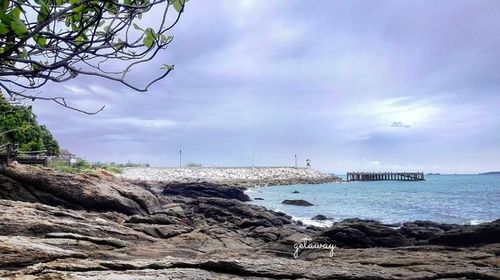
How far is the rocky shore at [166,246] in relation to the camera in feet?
22.1

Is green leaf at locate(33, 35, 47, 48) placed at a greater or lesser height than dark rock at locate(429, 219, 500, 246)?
greater

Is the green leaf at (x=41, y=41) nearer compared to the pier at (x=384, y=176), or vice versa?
the green leaf at (x=41, y=41)

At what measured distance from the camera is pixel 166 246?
985 centimetres

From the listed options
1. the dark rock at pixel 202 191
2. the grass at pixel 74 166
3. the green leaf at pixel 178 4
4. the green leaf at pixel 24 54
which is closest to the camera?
the green leaf at pixel 24 54

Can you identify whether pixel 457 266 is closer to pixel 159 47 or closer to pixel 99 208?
pixel 159 47

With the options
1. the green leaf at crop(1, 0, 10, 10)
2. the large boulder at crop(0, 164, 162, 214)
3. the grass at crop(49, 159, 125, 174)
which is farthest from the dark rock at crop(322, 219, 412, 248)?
the grass at crop(49, 159, 125, 174)

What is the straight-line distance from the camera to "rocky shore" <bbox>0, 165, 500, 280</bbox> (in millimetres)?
6750

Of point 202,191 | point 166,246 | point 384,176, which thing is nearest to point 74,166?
point 202,191

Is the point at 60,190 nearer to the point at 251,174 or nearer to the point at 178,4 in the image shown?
the point at 178,4

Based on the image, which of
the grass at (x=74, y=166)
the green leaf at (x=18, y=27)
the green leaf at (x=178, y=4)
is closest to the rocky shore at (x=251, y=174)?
the grass at (x=74, y=166)

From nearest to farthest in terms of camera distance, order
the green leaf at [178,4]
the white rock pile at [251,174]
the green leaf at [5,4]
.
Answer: the green leaf at [5,4] → the green leaf at [178,4] → the white rock pile at [251,174]

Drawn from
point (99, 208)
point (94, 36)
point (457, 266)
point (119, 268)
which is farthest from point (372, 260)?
point (99, 208)

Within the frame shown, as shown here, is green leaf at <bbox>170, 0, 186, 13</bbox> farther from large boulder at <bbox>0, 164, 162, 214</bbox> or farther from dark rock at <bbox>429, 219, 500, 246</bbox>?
large boulder at <bbox>0, 164, 162, 214</bbox>

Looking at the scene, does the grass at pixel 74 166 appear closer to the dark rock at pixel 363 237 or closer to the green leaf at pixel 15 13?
the dark rock at pixel 363 237
